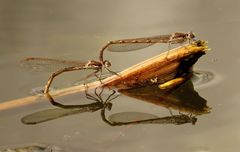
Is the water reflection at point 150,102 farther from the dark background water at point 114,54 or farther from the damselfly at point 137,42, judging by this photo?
the damselfly at point 137,42

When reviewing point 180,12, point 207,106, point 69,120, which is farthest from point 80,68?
point 180,12

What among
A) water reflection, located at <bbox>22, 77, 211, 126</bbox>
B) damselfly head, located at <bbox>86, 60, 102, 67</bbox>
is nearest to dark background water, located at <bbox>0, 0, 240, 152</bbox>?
water reflection, located at <bbox>22, 77, 211, 126</bbox>

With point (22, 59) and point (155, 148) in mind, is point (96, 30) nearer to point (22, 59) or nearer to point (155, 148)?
point (22, 59)

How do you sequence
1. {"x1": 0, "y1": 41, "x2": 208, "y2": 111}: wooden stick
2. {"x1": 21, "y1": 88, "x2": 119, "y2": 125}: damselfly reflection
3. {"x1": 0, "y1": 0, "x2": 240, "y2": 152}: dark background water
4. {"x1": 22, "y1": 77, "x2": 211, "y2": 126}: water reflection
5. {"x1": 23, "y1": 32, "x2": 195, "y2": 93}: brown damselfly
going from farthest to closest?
{"x1": 23, "y1": 32, "x2": 195, "y2": 93}: brown damselfly → {"x1": 0, "y1": 41, "x2": 208, "y2": 111}: wooden stick → {"x1": 21, "y1": 88, "x2": 119, "y2": 125}: damselfly reflection → {"x1": 22, "y1": 77, "x2": 211, "y2": 126}: water reflection → {"x1": 0, "y1": 0, "x2": 240, "y2": 152}: dark background water

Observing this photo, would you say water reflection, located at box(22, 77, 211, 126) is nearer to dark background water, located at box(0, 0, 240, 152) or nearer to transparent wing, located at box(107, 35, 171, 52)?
dark background water, located at box(0, 0, 240, 152)

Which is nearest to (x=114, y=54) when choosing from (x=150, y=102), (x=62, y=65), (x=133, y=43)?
(x=133, y=43)
